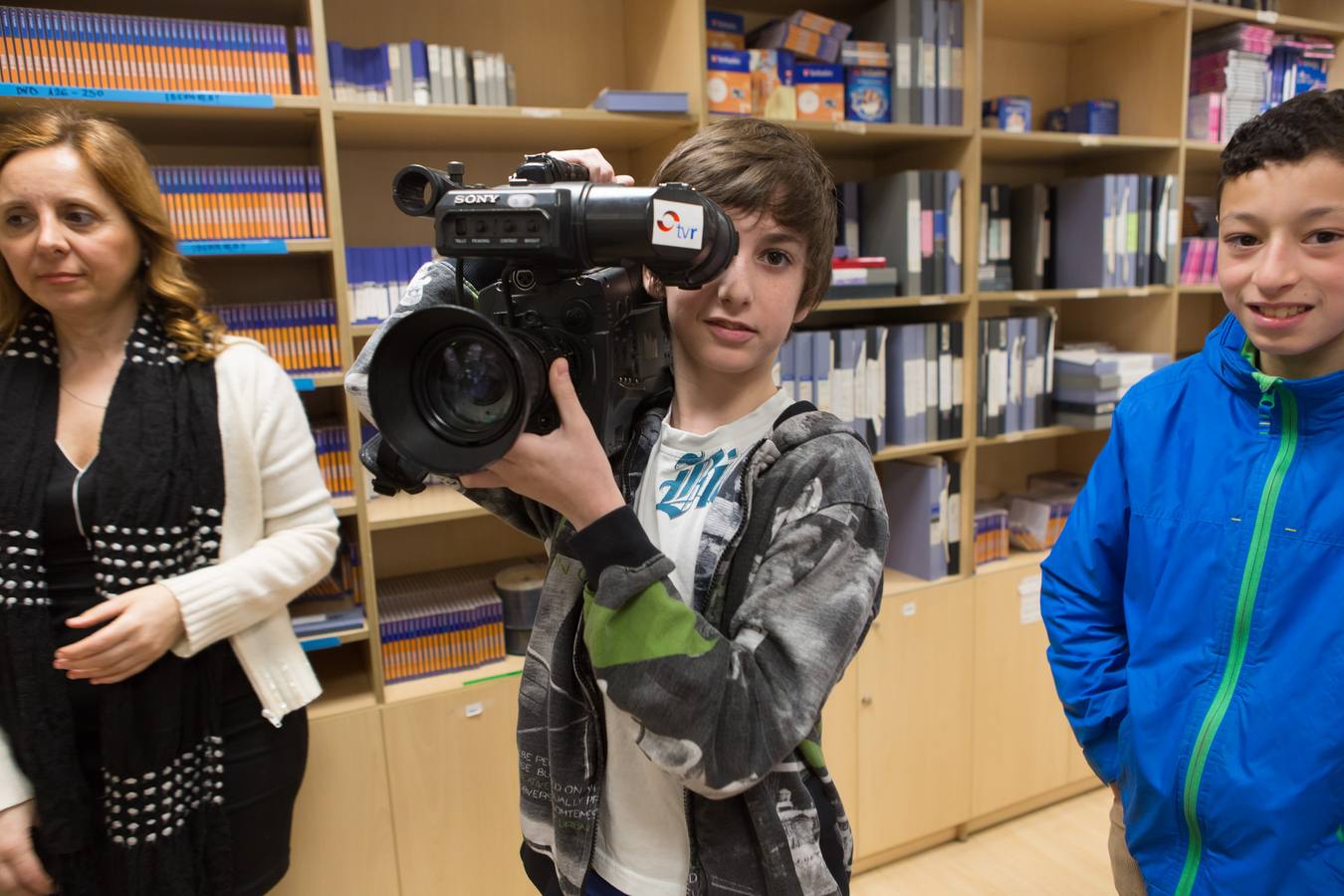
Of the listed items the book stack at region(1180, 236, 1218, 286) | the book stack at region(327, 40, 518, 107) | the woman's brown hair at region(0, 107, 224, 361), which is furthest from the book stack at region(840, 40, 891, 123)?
the woman's brown hair at region(0, 107, 224, 361)

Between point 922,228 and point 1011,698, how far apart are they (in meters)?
1.40

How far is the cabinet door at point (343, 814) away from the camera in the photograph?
5.98 feet

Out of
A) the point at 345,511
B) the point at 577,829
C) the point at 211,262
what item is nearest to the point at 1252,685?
the point at 577,829

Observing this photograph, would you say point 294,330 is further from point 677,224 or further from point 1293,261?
point 1293,261

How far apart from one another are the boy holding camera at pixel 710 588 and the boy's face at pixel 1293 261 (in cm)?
52

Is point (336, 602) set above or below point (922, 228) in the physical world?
below

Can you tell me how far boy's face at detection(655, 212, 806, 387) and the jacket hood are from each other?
0.61 m

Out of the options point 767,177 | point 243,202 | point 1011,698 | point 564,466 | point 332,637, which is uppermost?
point 243,202

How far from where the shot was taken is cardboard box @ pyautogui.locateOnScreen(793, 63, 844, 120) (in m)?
2.12

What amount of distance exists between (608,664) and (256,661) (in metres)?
0.99

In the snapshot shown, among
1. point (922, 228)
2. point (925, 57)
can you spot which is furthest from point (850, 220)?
point (925, 57)

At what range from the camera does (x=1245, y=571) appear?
100 centimetres

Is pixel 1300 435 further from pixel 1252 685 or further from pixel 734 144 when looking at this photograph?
pixel 734 144

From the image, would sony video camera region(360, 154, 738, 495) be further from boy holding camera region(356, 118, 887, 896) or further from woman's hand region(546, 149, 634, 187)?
woman's hand region(546, 149, 634, 187)
